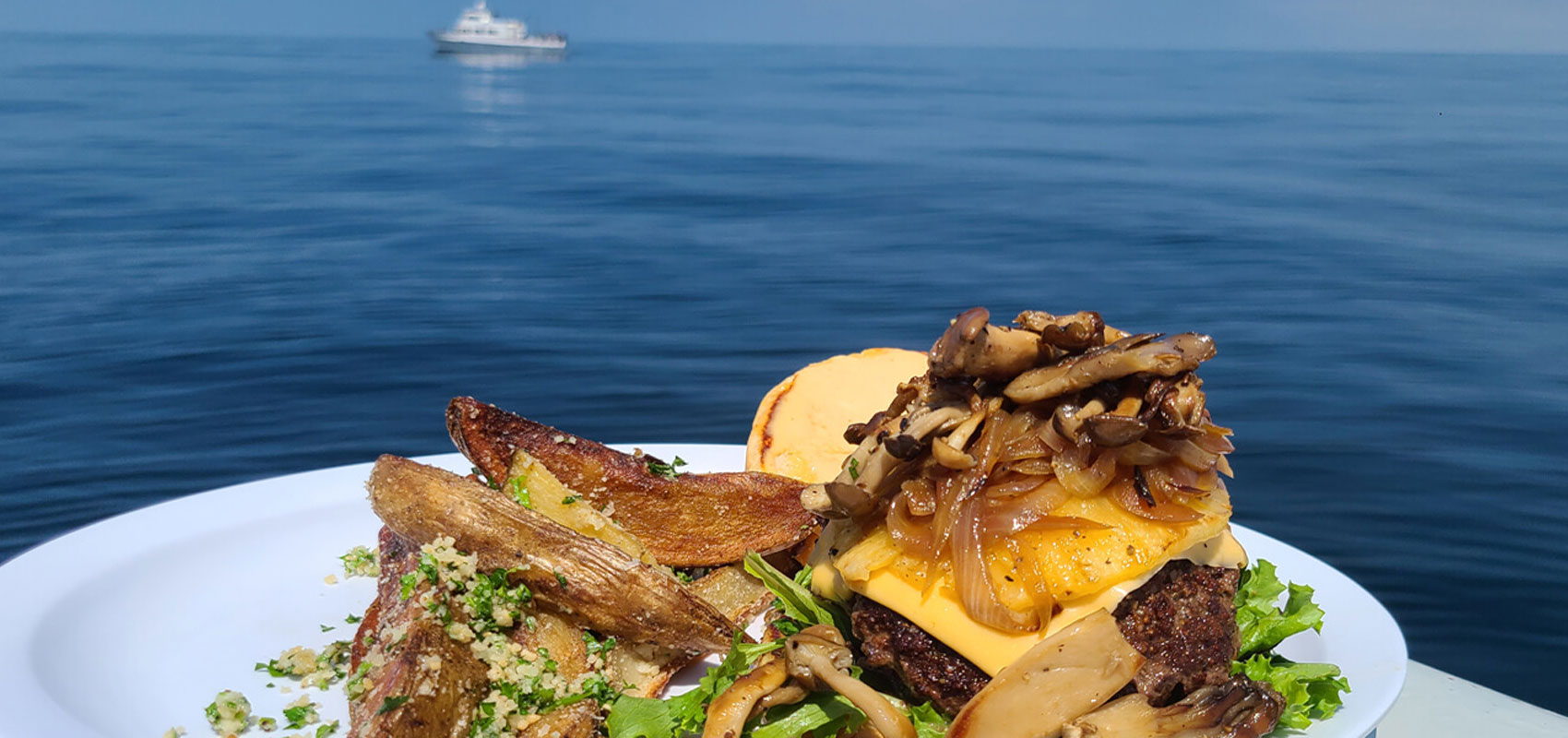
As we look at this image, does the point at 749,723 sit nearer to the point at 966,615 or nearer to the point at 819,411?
the point at 966,615

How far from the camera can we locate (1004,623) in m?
3.15

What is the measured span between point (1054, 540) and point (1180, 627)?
45cm

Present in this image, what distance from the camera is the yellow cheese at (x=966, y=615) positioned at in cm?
317

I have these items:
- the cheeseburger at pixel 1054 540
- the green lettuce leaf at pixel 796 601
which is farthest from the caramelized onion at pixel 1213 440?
the green lettuce leaf at pixel 796 601

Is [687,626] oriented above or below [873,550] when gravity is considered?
below

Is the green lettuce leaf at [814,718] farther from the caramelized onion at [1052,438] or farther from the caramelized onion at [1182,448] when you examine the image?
the caramelized onion at [1182,448]

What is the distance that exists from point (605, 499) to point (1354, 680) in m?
2.33

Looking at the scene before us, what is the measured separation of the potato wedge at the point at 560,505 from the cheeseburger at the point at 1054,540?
2.43 ft

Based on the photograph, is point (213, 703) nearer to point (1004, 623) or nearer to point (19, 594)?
point (19, 594)

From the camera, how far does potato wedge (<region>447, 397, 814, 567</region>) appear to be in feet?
13.1

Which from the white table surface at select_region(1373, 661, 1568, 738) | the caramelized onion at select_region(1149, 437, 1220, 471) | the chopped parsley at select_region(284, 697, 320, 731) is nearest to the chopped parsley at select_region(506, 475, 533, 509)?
the chopped parsley at select_region(284, 697, 320, 731)

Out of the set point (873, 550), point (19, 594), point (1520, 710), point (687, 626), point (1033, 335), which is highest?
point (1033, 335)

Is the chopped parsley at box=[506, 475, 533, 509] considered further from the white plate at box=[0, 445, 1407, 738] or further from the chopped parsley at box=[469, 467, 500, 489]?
the white plate at box=[0, 445, 1407, 738]

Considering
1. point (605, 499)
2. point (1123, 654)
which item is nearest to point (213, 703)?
point (605, 499)
